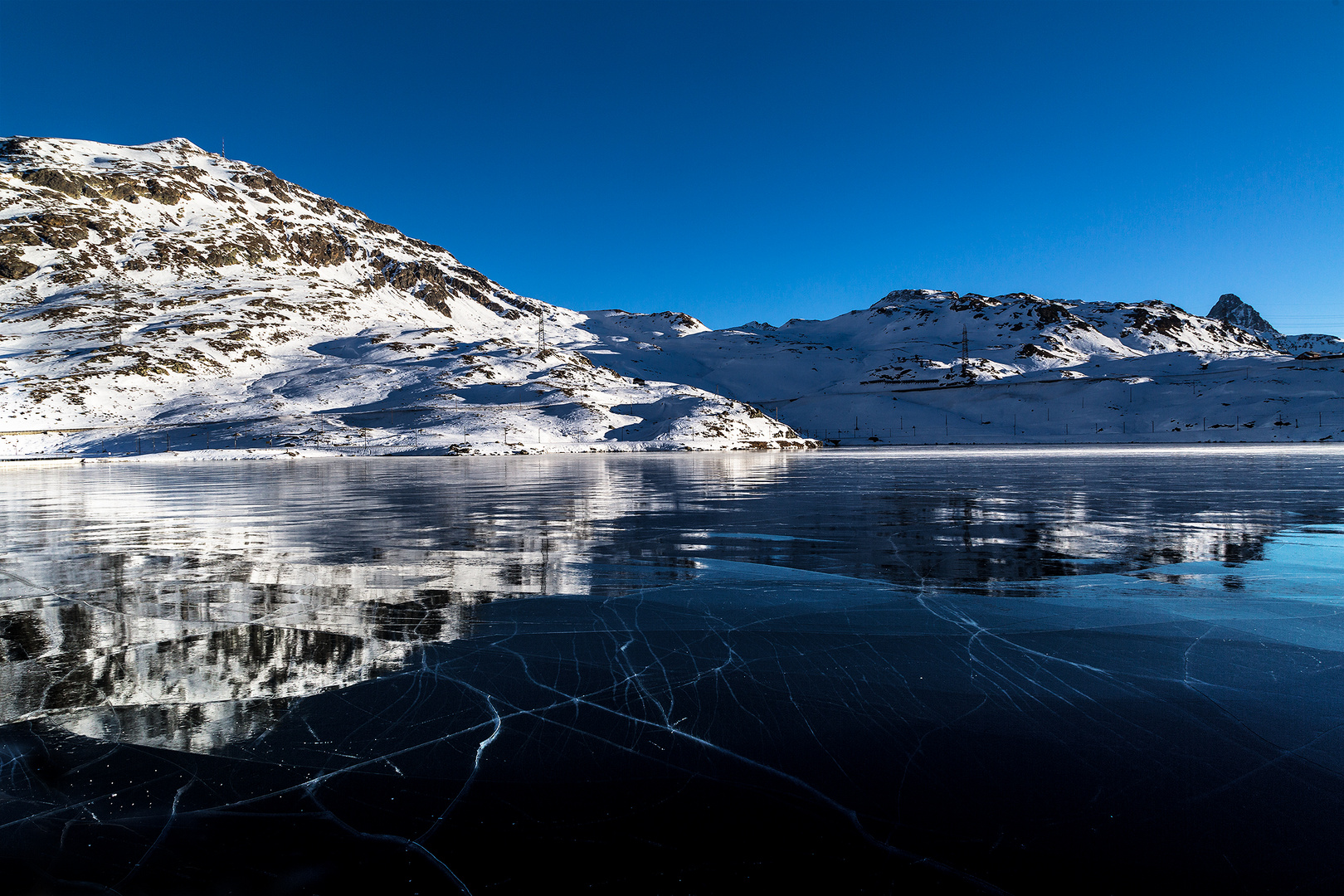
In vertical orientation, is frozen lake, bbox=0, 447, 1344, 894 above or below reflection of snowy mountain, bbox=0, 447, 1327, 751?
below

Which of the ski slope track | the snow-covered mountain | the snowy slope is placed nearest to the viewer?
the snow-covered mountain

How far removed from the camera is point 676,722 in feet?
12.9

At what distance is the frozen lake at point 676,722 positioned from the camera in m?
2.67

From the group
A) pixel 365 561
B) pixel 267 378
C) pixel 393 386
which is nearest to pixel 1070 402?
pixel 393 386

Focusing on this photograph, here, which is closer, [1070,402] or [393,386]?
[393,386]

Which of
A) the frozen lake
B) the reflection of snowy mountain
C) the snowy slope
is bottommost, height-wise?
the frozen lake

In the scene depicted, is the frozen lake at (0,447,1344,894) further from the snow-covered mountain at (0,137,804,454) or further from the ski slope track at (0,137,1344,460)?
the snow-covered mountain at (0,137,804,454)

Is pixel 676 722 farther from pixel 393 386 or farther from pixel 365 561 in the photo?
pixel 393 386

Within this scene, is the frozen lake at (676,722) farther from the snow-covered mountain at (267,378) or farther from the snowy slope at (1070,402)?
the snowy slope at (1070,402)

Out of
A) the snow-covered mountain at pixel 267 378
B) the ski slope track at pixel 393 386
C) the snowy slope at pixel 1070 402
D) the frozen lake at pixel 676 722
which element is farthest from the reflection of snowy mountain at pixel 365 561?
the snowy slope at pixel 1070 402

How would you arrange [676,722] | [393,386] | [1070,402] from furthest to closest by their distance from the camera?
[1070,402] < [393,386] < [676,722]

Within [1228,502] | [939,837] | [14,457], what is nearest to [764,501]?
[1228,502]

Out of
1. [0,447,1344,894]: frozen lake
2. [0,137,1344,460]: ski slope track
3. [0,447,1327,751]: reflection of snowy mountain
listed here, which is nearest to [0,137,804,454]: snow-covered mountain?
[0,137,1344,460]: ski slope track

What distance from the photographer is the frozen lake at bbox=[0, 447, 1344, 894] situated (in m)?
Answer: 2.67
